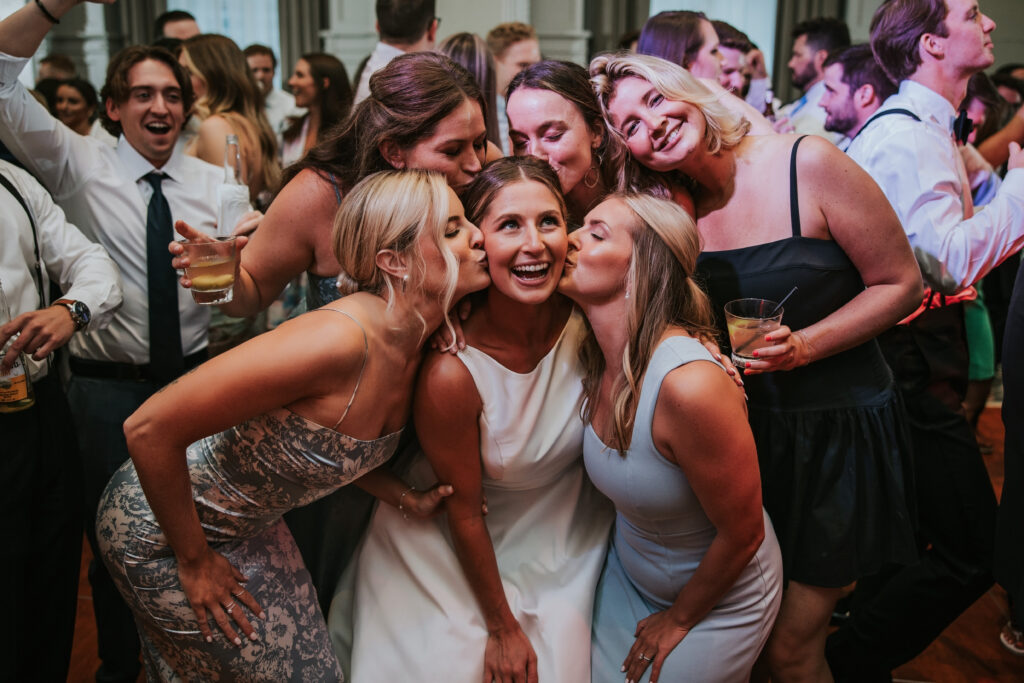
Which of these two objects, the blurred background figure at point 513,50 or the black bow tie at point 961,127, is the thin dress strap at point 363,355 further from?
the blurred background figure at point 513,50

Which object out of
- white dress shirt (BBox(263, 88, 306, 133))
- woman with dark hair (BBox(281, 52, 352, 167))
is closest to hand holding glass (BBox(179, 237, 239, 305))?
woman with dark hair (BBox(281, 52, 352, 167))

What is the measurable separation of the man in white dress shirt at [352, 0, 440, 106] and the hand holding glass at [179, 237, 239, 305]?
2.01m

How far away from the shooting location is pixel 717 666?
6.12 ft

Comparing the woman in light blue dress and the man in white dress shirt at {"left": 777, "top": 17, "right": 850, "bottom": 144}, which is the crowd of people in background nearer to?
the woman in light blue dress

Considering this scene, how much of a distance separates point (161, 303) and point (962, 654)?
2934 mm

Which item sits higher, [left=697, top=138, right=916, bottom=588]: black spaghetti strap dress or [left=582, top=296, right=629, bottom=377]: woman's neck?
[left=582, top=296, right=629, bottom=377]: woman's neck

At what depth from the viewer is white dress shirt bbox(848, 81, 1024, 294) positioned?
7.04 feet

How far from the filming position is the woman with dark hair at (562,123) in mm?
2180

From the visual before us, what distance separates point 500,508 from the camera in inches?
82.4

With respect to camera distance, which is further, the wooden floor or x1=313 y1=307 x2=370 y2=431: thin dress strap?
the wooden floor

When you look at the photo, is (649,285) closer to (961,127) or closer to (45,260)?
(961,127)

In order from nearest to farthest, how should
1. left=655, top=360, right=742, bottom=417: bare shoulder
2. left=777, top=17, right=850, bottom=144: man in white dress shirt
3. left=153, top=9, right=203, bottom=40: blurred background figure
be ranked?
left=655, top=360, right=742, bottom=417: bare shoulder, left=777, top=17, right=850, bottom=144: man in white dress shirt, left=153, top=9, right=203, bottom=40: blurred background figure

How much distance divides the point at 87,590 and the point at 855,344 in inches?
117

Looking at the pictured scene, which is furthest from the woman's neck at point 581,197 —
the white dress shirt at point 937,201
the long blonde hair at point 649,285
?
the white dress shirt at point 937,201
